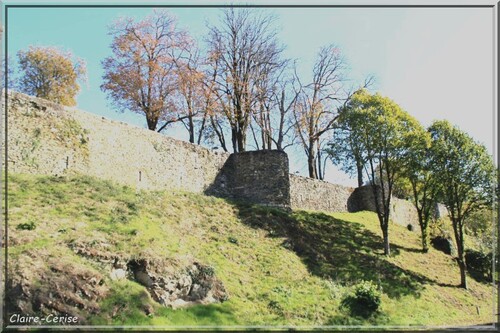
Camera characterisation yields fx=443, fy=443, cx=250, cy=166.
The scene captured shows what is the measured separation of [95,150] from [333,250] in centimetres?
1278

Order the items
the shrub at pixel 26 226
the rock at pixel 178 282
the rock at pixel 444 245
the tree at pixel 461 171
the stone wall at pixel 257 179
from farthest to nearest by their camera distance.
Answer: the rock at pixel 444 245, the stone wall at pixel 257 179, the tree at pixel 461 171, the rock at pixel 178 282, the shrub at pixel 26 226

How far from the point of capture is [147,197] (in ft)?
64.1

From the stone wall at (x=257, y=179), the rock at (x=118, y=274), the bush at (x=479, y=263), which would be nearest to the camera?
the rock at (x=118, y=274)

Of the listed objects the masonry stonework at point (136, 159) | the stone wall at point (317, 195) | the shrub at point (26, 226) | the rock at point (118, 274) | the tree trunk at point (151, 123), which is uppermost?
the tree trunk at point (151, 123)

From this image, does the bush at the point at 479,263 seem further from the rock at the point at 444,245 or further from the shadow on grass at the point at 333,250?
the shadow on grass at the point at 333,250

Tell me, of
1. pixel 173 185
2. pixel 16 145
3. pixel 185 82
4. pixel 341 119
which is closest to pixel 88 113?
pixel 16 145

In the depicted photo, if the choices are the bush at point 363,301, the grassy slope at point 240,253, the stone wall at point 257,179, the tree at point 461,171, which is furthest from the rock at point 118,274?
the tree at point 461,171

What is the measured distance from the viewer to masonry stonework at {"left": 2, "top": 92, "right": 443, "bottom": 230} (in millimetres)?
17359

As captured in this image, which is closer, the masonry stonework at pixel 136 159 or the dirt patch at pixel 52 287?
the dirt patch at pixel 52 287

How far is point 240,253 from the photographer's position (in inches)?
734

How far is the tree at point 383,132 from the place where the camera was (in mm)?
25406

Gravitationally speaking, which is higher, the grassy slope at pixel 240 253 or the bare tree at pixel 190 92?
the bare tree at pixel 190 92

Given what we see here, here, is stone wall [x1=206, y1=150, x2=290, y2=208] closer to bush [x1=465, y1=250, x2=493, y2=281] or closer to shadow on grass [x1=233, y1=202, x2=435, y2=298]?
shadow on grass [x1=233, y1=202, x2=435, y2=298]

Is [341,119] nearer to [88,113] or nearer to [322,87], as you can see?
[322,87]
